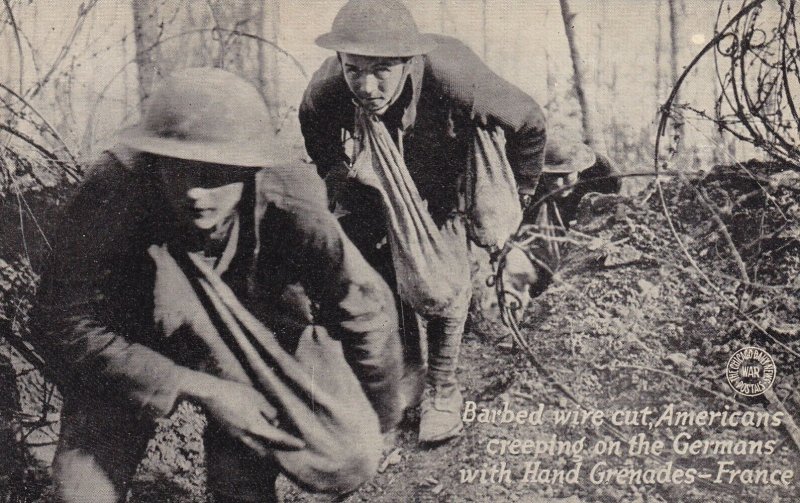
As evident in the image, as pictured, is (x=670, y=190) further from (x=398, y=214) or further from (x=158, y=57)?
(x=158, y=57)

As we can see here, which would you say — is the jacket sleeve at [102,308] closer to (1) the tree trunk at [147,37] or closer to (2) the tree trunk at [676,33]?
(1) the tree trunk at [147,37]

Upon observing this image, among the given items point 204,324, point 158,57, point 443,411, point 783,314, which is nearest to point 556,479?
point 443,411

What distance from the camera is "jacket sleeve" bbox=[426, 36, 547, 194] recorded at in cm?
341

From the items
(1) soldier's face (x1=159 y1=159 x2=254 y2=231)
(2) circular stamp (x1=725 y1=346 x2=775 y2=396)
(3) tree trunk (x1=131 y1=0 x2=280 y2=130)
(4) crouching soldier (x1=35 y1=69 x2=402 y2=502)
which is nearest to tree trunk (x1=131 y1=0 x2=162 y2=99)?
(3) tree trunk (x1=131 y1=0 x2=280 y2=130)

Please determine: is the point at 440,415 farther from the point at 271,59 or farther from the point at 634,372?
the point at 271,59

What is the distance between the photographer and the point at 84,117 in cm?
362

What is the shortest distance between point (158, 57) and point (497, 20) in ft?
5.38

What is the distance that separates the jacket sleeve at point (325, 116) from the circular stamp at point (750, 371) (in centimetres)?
212

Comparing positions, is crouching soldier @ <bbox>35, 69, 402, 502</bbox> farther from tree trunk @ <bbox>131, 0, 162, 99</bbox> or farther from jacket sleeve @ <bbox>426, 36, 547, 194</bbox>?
jacket sleeve @ <bbox>426, 36, 547, 194</bbox>

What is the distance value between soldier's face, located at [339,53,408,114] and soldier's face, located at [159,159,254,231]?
609mm

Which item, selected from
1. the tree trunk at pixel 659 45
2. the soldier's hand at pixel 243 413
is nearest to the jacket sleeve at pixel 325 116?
the soldier's hand at pixel 243 413

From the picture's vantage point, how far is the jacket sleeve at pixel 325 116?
3435 mm

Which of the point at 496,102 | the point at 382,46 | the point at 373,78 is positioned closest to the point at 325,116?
the point at 373,78

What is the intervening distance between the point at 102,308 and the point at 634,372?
2498 mm
